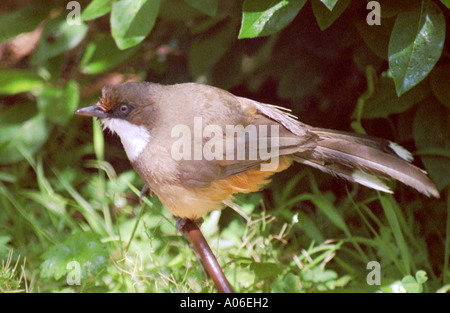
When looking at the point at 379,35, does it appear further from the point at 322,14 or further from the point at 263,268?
the point at 263,268

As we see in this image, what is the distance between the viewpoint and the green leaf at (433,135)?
110 inches

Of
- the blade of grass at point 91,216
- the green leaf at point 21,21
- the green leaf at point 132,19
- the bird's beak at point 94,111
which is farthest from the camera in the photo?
the blade of grass at point 91,216

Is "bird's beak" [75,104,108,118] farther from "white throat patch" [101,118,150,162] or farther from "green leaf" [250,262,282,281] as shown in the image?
"green leaf" [250,262,282,281]

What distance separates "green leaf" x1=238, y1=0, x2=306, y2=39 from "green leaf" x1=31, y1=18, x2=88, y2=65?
1275mm

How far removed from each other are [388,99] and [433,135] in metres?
0.31

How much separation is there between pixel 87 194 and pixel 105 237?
57 centimetres

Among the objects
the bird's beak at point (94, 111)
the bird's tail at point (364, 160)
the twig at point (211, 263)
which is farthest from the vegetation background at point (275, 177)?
the twig at point (211, 263)

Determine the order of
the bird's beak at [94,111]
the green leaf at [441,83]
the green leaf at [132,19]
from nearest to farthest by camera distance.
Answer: the bird's beak at [94,111] → the green leaf at [132,19] → the green leaf at [441,83]

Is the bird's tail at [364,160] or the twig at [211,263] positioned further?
the bird's tail at [364,160]

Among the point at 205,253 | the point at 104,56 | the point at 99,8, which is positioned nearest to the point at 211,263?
the point at 205,253

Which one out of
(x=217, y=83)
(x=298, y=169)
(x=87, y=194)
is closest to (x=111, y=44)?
(x=217, y=83)

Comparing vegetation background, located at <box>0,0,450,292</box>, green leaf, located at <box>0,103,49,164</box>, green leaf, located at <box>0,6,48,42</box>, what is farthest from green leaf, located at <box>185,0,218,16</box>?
green leaf, located at <box>0,103,49,164</box>

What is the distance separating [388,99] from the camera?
2.86m

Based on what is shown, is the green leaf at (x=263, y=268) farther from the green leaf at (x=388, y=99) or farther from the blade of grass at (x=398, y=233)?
the green leaf at (x=388, y=99)
